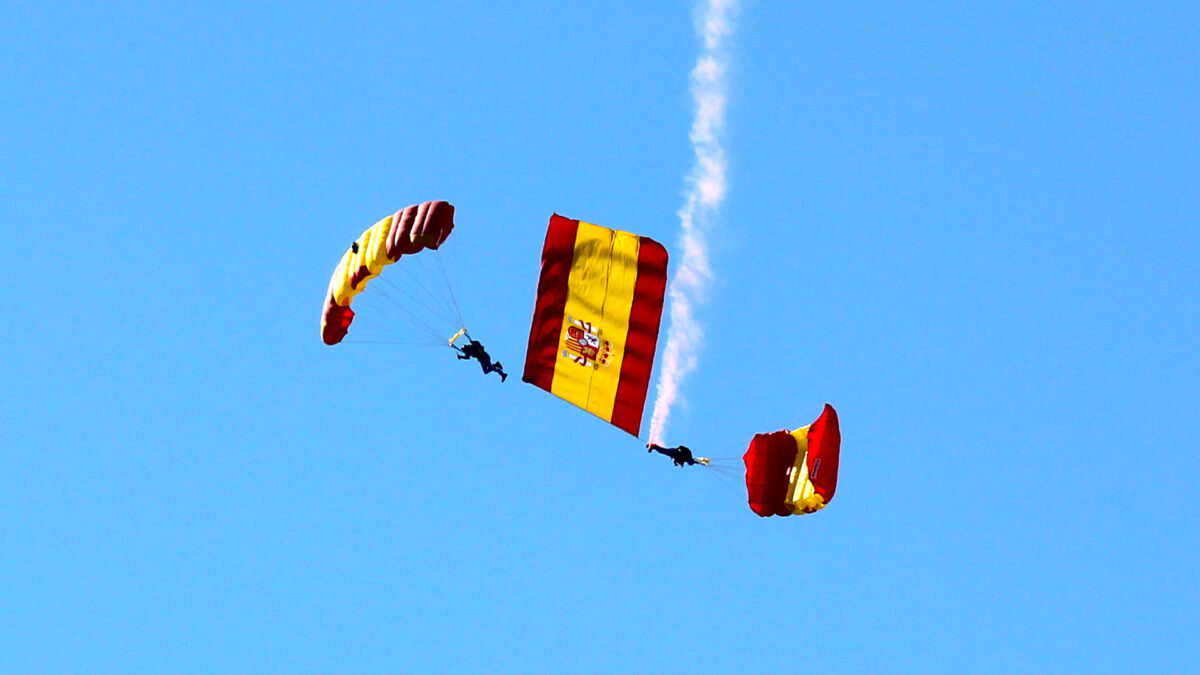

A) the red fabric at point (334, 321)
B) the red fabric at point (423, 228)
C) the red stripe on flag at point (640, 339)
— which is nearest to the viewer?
the red fabric at point (423, 228)

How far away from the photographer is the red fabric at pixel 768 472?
30.8 meters

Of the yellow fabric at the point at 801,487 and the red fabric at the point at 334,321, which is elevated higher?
the red fabric at the point at 334,321

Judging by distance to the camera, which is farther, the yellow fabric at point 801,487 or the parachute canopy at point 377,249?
the yellow fabric at point 801,487

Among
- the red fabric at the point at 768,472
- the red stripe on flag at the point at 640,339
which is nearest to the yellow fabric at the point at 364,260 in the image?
the red stripe on flag at the point at 640,339

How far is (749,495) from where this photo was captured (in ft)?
101

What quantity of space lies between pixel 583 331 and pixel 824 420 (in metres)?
5.51

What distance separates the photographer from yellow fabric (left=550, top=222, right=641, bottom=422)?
28078 millimetres

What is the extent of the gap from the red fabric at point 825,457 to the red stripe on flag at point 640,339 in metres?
4.33

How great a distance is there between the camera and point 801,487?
31.0 m

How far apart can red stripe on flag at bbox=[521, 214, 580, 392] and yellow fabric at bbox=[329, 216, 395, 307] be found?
2657 mm

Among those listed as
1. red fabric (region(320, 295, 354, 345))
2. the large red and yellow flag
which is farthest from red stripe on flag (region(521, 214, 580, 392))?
red fabric (region(320, 295, 354, 345))

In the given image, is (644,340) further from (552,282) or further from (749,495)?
(749,495)

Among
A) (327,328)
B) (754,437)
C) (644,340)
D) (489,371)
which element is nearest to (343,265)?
(327,328)

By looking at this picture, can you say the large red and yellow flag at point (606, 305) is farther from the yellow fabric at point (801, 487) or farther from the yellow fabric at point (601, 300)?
the yellow fabric at point (801, 487)
